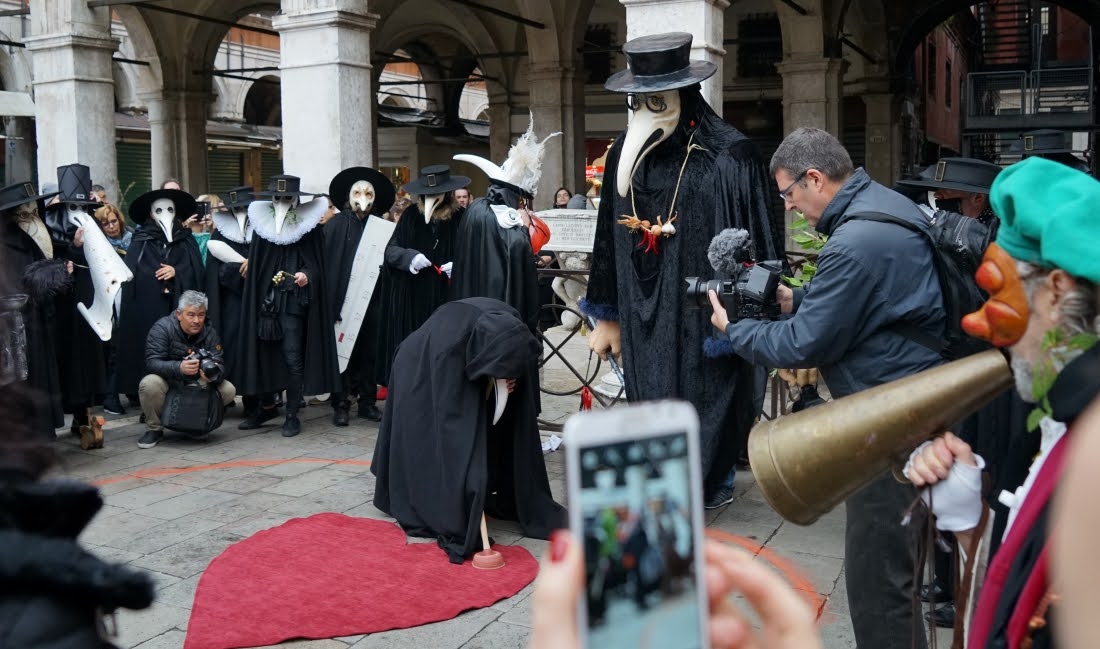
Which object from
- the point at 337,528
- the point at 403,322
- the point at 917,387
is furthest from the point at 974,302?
the point at 403,322

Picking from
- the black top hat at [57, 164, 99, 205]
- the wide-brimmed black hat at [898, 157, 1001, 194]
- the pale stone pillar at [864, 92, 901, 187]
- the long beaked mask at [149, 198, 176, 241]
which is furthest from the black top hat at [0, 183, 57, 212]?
the pale stone pillar at [864, 92, 901, 187]

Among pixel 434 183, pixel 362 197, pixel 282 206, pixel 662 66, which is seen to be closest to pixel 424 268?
pixel 434 183

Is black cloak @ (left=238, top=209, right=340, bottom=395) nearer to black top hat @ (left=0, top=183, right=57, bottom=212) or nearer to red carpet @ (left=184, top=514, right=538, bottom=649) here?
black top hat @ (left=0, top=183, right=57, bottom=212)

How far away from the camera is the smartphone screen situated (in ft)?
2.92

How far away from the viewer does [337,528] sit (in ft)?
18.0

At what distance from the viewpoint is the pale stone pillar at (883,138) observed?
58.2ft

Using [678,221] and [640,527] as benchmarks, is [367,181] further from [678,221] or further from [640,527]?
[640,527]

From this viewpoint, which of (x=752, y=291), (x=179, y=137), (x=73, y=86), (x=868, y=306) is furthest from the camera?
(x=179, y=137)

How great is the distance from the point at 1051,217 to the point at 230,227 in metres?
7.65

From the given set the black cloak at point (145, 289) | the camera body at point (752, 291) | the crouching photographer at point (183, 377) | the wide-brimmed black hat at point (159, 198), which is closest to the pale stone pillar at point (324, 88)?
the wide-brimmed black hat at point (159, 198)

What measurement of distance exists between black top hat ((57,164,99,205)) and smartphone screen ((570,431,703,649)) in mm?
7771

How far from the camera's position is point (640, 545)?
2.97 ft

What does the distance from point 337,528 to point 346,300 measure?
3203mm

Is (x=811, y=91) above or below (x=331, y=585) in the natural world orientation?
above
